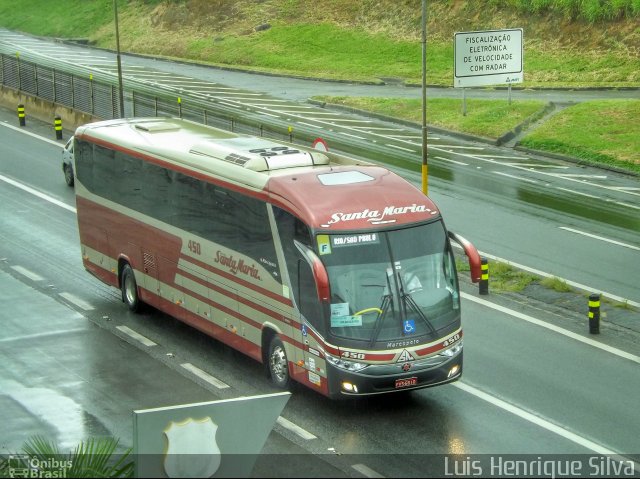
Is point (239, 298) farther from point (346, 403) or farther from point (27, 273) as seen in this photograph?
point (27, 273)

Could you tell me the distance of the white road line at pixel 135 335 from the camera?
19709 millimetres

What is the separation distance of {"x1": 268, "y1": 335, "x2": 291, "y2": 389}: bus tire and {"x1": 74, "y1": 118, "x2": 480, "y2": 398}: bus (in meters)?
0.02

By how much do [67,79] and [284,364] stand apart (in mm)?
28113

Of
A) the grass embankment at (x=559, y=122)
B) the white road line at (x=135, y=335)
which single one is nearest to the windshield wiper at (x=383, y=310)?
the white road line at (x=135, y=335)

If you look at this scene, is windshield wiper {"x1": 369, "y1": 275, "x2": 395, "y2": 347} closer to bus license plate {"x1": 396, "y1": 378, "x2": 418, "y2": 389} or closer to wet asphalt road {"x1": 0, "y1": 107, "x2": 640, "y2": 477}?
bus license plate {"x1": 396, "y1": 378, "x2": 418, "y2": 389}

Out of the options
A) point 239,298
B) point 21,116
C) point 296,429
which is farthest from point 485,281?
point 21,116

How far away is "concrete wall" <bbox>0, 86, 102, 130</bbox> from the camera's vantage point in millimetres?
40594

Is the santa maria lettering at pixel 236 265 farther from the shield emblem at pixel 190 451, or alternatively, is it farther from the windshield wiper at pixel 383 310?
the shield emblem at pixel 190 451

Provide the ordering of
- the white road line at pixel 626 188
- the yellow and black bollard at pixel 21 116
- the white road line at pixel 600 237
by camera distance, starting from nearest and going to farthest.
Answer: the white road line at pixel 600 237, the white road line at pixel 626 188, the yellow and black bollard at pixel 21 116

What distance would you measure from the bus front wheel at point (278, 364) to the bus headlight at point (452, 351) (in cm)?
237

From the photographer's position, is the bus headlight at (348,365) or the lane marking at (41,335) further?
the lane marking at (41,335)

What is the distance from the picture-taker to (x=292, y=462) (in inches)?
553

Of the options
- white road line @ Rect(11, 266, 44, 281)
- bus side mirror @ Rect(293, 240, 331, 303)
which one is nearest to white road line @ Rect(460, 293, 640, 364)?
bus side mirror @ Rect(293, 240, 331, 303)

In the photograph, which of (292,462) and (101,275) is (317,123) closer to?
(101,275)
